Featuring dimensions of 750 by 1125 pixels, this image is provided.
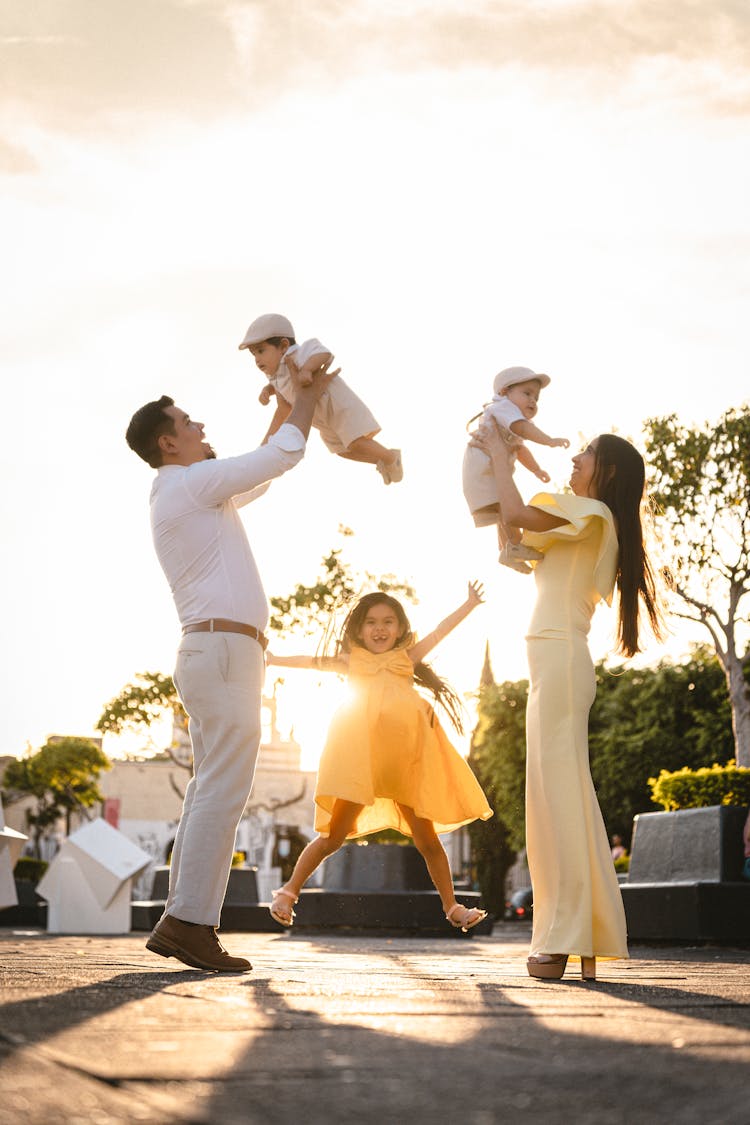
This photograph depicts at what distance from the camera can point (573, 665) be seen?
5125mm

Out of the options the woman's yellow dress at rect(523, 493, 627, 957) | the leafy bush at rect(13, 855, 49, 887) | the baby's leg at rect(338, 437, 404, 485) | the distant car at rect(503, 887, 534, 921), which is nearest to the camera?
the woman's yellow dress at rect(523, 493, 627, 957)

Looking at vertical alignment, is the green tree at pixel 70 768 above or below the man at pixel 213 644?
above

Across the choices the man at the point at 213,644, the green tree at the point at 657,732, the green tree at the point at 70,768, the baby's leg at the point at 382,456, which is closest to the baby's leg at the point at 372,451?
the baby's leg at the point at 382,456

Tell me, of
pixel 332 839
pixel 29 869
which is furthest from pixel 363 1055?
pixel 29 869

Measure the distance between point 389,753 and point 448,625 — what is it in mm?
782

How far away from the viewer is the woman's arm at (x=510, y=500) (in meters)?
5.20

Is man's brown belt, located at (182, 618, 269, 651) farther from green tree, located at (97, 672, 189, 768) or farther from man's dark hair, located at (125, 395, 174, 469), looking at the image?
green tree, located at (97, 672, 189, 768)

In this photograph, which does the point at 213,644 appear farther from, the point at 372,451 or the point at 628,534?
the point at 628,534

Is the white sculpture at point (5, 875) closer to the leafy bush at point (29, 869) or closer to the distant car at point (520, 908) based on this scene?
the leafy bush at point (29, 869)

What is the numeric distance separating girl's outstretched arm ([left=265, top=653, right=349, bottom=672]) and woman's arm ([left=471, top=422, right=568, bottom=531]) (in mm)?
2554

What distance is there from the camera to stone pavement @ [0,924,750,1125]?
174cm

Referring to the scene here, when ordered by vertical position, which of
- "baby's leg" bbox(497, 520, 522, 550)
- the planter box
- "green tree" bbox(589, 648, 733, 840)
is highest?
"green tree" bbox(589, 648, 733, 840)

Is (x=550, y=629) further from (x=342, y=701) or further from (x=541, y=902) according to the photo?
(x=342, y=701)

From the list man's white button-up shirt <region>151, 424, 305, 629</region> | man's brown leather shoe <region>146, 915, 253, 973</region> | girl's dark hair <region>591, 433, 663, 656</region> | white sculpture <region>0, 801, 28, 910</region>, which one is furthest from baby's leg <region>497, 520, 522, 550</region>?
white sculpture <region>0, 801, 28, 910</region>
